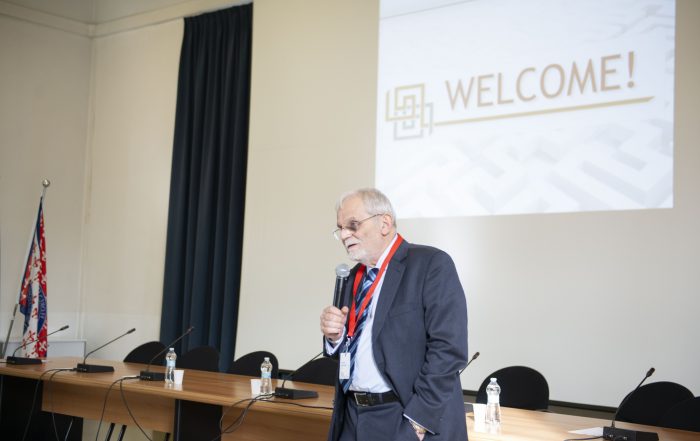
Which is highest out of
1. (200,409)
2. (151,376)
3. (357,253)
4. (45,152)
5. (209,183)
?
(45,152)

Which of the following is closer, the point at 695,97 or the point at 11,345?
the point at 695,97

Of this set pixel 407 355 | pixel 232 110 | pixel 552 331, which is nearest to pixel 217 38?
pixel 232 110

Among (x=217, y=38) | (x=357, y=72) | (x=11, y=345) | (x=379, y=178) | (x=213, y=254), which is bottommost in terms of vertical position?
(x=11, y=345)

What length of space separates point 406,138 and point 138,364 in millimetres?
2607

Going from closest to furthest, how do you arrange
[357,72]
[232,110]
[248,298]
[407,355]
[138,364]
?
[407,355], [138,364], [357,72], [248,298], [232,110]

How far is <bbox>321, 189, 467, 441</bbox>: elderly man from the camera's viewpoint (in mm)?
2393

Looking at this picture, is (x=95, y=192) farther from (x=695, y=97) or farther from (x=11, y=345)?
(x=695, y=97)

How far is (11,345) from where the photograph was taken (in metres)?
7.32

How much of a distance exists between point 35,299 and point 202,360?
102 inches

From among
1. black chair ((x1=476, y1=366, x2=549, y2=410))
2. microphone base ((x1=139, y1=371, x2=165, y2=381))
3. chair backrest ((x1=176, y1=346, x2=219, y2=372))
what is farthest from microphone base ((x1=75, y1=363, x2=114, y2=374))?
black chair ((x1=476, y1=366, x2=549, y2=410))

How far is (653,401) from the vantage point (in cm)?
390

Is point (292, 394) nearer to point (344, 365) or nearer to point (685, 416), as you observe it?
point (344, 365)

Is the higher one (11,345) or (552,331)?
(552,331)

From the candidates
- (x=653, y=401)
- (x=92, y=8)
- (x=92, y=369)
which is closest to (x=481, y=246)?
(x=653, y=401)
